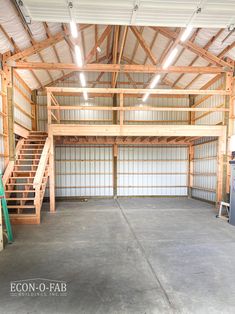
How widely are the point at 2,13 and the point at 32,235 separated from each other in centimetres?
599

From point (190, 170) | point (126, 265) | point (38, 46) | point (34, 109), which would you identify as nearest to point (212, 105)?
point (190, 170)

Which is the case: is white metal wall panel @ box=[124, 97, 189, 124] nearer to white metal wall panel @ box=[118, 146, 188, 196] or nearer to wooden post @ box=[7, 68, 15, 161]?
white metal wall panel @ box=[118, 146, 188, 196]

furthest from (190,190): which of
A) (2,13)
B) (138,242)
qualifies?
(2,13)

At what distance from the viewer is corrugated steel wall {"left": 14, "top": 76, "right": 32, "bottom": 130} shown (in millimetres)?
8035

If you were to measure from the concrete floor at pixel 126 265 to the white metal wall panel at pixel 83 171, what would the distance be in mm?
4923

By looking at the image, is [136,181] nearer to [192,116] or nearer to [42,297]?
[192,116]

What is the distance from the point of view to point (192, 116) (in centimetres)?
1108

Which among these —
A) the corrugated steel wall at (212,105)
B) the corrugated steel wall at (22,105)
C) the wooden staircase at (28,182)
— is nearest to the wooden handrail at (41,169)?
Answer: the wooden staircase at (28,182)

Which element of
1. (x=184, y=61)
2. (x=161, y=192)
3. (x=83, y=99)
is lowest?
(x=161, y=192)

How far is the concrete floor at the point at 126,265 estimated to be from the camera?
7.91 feet

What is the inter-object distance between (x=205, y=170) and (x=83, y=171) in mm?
6568

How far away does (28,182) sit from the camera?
660cm

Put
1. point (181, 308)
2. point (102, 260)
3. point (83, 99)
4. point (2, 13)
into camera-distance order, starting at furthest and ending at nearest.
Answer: point (83, 99), point (2, 13), point (102, 260), point (181, 308)

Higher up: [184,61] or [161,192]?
[184,61]
